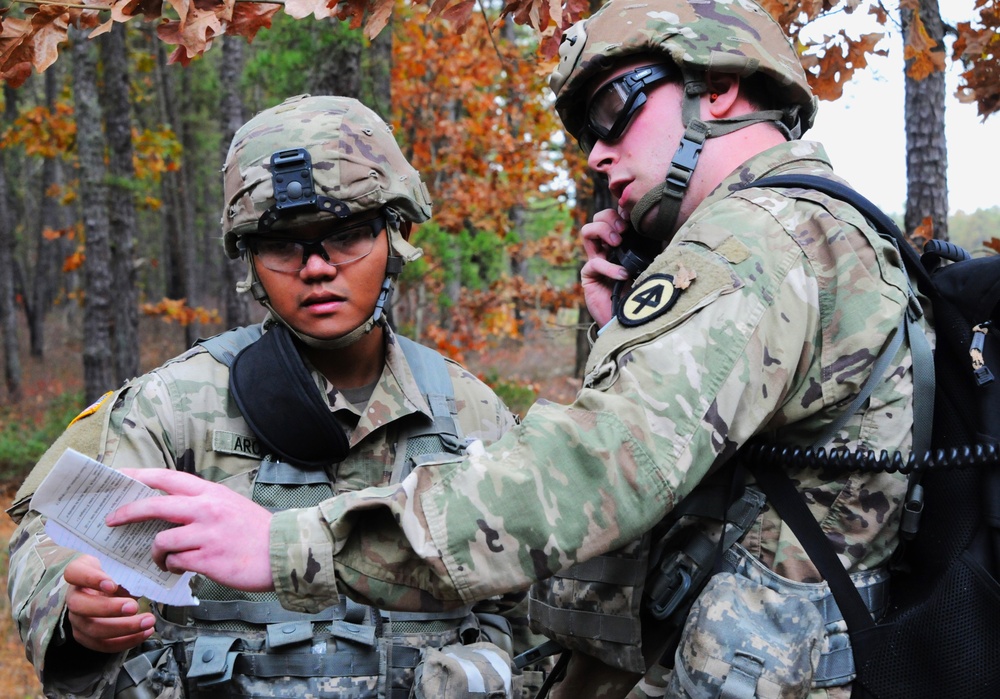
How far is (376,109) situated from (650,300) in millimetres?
5872

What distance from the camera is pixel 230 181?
10.9ft

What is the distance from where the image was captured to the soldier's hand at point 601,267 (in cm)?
277

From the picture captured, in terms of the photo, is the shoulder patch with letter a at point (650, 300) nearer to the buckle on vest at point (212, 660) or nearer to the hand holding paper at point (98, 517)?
the hand holding paper at point (98, 517)

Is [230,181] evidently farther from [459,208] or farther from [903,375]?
[459,208]

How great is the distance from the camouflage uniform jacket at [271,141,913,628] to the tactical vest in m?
1.07

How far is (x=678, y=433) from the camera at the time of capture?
69.3 inches

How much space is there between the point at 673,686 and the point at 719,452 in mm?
615

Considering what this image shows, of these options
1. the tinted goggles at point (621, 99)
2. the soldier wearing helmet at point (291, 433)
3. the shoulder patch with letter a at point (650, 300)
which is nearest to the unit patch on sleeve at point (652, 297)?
the shoulder patch with letter a at point (650, 300)

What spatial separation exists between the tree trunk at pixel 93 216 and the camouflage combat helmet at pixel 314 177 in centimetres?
823

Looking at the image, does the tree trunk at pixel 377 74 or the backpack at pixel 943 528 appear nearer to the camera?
the backpack at pixel 943 528

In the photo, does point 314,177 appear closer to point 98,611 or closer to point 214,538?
point 98,611

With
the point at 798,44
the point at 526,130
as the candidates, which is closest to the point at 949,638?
the point at 798,44

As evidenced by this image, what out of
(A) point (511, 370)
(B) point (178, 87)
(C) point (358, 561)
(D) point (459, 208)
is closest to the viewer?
(C) point (358, 561)

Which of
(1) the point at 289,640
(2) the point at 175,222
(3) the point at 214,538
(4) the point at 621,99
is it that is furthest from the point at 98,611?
(2) the point at 175,222
